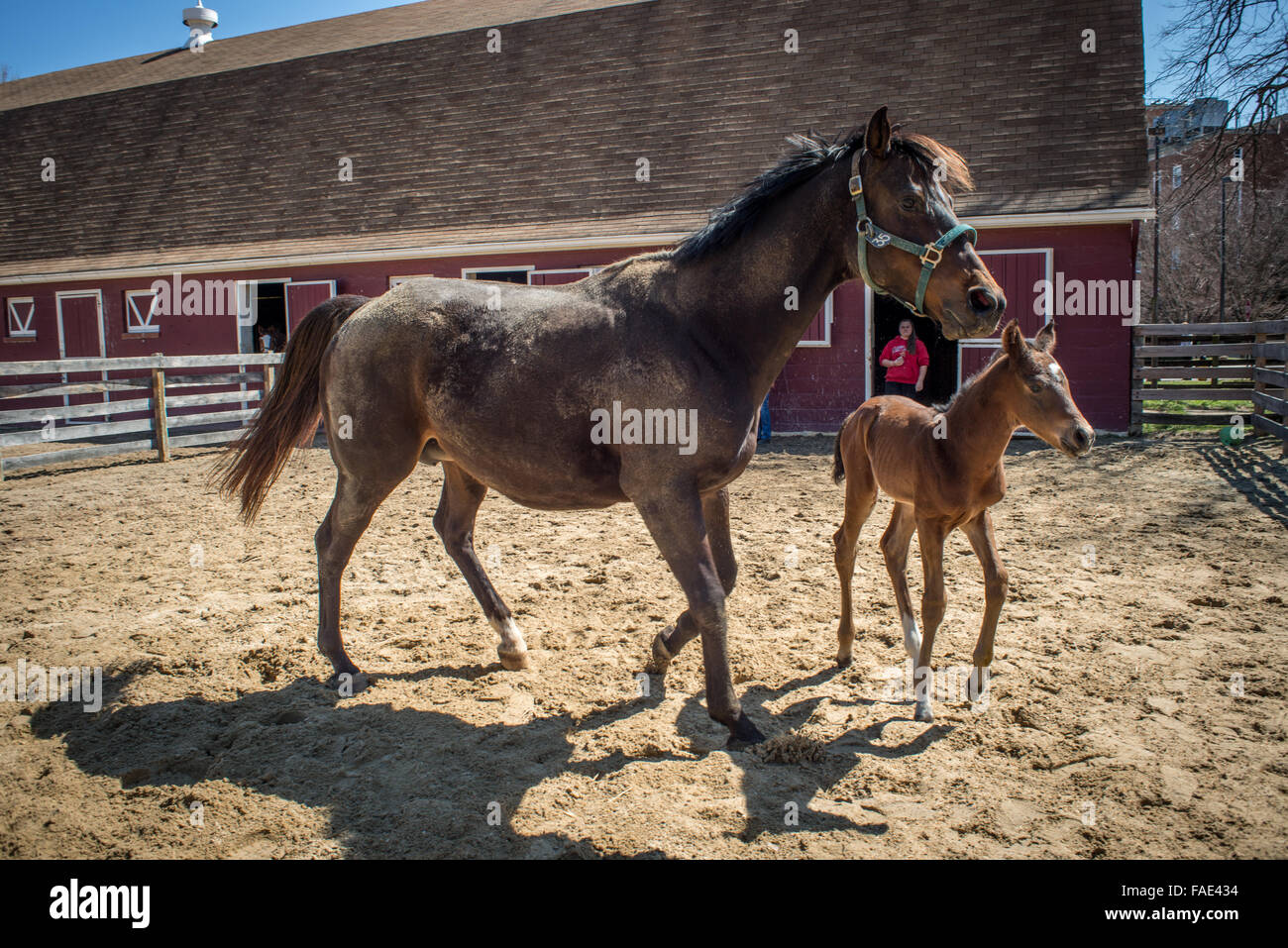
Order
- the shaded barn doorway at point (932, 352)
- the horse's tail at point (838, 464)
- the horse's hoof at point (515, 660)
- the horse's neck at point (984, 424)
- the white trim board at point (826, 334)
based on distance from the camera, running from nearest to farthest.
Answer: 1. the horse's neck at point (984, 424)
2. the horse's hoof at point (515, 660)
3. the horse's tail at point (838, 464)
4. the white trim board at point (826, 334)
5. the shaded barn doorway at point (932, 352)

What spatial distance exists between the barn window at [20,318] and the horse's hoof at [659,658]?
20.0 m

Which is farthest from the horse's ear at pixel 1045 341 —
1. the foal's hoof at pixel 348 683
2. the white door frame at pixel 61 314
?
the white door frame at pixel 61 314

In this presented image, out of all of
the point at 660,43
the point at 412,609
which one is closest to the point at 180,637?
the point at 412,609

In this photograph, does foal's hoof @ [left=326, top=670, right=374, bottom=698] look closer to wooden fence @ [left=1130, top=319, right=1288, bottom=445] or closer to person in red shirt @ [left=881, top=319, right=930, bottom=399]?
person in red shirt @ [left=881, top=319, right=930, bottom=399]

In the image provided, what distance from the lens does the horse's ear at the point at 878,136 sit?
3230 mm

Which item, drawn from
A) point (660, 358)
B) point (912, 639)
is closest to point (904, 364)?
point (912, 639)

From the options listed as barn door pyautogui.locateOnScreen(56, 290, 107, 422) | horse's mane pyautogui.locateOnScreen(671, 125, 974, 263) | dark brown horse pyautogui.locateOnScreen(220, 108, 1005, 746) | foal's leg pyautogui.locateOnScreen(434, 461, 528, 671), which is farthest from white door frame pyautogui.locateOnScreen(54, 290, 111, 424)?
horse's mane pyautogui.locateOnScreen(671, 125, 974, 263)

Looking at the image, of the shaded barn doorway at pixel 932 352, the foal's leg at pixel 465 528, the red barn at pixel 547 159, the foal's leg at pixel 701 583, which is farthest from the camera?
the shaded barn doorway at pixel 932 352

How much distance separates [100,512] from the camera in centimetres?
841

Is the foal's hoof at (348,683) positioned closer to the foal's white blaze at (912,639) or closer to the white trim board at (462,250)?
the foal's white blaze at (912,639)

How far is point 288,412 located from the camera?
4.67 m

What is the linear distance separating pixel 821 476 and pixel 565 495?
6.53m

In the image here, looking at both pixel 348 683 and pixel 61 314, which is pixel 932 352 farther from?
pixel 61 314

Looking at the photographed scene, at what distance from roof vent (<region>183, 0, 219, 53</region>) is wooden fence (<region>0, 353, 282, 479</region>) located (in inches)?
480
